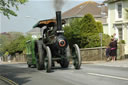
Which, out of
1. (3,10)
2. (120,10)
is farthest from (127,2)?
(3,10)

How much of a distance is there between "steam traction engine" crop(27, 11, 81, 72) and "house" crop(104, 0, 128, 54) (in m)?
17.6

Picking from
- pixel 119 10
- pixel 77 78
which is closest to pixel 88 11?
pixel 119 10

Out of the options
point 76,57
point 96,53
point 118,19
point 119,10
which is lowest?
point 96,53

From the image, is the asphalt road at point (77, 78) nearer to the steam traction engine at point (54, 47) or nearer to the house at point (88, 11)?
the steam traction engine at point (54, 47)

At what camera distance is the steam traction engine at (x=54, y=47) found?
1343cm

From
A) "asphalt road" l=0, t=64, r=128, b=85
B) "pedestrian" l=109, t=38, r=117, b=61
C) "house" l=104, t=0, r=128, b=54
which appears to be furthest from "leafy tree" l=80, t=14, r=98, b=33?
"asphalt road" l=0, t=64, r=128, b=85

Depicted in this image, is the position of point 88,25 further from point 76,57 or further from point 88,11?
point 88,11

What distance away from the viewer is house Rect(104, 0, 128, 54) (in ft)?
104

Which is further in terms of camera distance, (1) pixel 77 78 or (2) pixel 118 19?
(2) pixel 118 19

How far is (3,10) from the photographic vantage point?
48.4ft

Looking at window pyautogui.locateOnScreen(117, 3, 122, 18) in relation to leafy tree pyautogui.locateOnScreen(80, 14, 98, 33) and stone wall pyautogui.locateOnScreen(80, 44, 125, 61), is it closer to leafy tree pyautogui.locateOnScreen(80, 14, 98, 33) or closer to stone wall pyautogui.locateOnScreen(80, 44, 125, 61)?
leafy tree pyautogui.locateOnScreen(80, 14, 98, 33)

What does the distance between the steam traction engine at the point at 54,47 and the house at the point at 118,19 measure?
1758 centimetres

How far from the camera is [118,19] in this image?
3256 cm

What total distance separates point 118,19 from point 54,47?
66.3 feet
